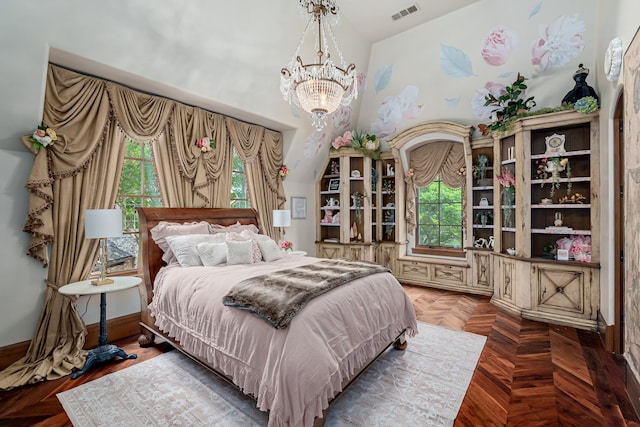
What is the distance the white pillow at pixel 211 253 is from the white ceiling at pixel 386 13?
3.47 m

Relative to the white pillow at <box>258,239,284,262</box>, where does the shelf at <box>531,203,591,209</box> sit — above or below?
above

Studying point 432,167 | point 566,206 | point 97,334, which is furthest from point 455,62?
point 97,334

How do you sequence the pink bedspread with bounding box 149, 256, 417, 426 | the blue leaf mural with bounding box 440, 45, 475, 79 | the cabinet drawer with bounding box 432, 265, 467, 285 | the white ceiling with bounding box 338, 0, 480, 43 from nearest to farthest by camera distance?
the pink bedspread with bounding box 149, 256, 417, 426
the white ceiling with bounding box 338, 0, 480, 43
the blue leaf mural with bounding box 440, 45, 475, 79
the cabinet drawer with bounding box 432, 265, 467, 285

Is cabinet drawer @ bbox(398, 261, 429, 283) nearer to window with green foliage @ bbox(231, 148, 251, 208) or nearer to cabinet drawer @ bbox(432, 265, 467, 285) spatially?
cabinet drawer @ bbox(432, 265, 467, 285)

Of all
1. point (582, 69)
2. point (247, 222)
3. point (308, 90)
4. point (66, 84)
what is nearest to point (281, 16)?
point (308, 90)

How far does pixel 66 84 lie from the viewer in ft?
9.58

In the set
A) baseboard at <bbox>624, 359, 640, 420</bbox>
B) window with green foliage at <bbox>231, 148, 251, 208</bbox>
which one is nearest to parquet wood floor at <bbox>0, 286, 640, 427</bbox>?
baseboard at <bbox>624, 359, 640, 420</bbox>

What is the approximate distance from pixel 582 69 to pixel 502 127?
0.99 m

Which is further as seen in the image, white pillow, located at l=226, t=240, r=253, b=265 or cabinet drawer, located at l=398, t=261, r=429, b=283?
cabinet drawer, located at l=398, t=261, r=429, b=283

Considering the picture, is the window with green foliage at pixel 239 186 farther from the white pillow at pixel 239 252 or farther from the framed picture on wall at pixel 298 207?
the white pillow at pixel 239 252

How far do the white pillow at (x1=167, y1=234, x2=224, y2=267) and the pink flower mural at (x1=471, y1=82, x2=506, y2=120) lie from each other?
448 centimetres

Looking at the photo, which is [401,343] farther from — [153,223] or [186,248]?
[153,223]

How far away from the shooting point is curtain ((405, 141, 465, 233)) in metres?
5.30

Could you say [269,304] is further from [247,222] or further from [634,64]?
[634,64]
